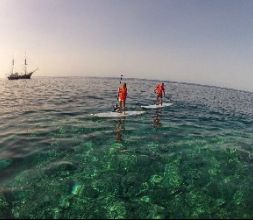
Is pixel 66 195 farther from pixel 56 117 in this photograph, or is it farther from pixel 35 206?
pixel 56 117

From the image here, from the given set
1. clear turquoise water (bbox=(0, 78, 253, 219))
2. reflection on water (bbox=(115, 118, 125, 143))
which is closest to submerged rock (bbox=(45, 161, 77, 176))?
clear turquoise water (bbox=(0, 78, 253, 219))

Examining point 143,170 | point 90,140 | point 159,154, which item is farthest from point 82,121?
point 143,170

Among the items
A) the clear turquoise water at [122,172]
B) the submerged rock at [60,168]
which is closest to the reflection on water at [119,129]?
the clear turquoise water at [122,172]

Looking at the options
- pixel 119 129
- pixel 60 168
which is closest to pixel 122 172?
pixel 60 168

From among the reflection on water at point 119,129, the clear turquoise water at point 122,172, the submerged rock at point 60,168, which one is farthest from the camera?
the reflection on water at point 119,129

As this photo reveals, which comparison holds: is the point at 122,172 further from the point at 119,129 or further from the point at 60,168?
the point at 119,129

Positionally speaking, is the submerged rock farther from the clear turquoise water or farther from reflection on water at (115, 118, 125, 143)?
reflection on water at (115, 118, 125, 143)

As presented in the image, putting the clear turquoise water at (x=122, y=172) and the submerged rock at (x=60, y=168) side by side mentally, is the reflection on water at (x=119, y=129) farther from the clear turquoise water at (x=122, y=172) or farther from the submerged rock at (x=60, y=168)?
the submerged rock at (x=60, y=168)

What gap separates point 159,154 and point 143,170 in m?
2.64

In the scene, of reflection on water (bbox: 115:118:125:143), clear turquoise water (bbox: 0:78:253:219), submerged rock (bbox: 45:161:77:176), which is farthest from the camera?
reflection on water (bbox: 115:118:125:143)

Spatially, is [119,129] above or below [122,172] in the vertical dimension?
above

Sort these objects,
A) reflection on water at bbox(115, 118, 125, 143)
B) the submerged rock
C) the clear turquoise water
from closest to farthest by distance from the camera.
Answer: the clear turquoise water → the submerged rock → reflection on water at bbox(115, 118, 125, 143)

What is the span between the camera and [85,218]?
9531 mm

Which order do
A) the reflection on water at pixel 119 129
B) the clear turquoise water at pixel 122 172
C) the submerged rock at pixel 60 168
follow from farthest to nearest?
the reflection on water at pixel 119 129 → the submerged rock at pixel 60 168 → the clear turquoise water at pixel 122 172
